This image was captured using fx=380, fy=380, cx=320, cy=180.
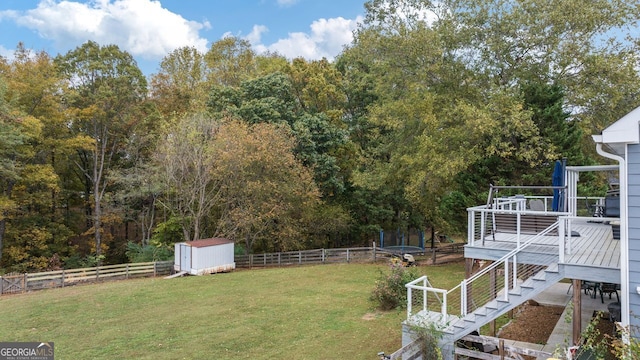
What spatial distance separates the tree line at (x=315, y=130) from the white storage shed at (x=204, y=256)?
65.4 inches

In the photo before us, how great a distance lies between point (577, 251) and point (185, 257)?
1598 centimetres

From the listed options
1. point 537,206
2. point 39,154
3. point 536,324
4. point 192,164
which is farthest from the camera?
point 39,154

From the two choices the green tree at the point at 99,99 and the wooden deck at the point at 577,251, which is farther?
the green tree at the point at 99,99

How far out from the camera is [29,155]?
857 inches

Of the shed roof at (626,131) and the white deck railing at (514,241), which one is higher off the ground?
A: the shed roof at (626,131)

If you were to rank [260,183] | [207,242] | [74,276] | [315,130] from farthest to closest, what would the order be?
[315,130]
[260,183]
[207,242]
[74,276]

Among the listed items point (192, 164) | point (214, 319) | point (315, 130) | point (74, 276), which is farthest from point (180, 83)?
point (214, 319)

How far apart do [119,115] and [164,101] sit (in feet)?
14.4

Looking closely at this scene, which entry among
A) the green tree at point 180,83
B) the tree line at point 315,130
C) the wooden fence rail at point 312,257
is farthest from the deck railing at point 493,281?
the green tree at point 180,83

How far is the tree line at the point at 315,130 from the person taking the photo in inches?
575

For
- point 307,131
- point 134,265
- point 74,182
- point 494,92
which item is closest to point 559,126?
point 494,92

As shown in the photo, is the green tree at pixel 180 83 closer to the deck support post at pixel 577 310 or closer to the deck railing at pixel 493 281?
the deck railing at pixel 493 281

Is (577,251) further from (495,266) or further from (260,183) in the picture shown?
(260,183)

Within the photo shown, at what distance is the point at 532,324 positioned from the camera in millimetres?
8906
